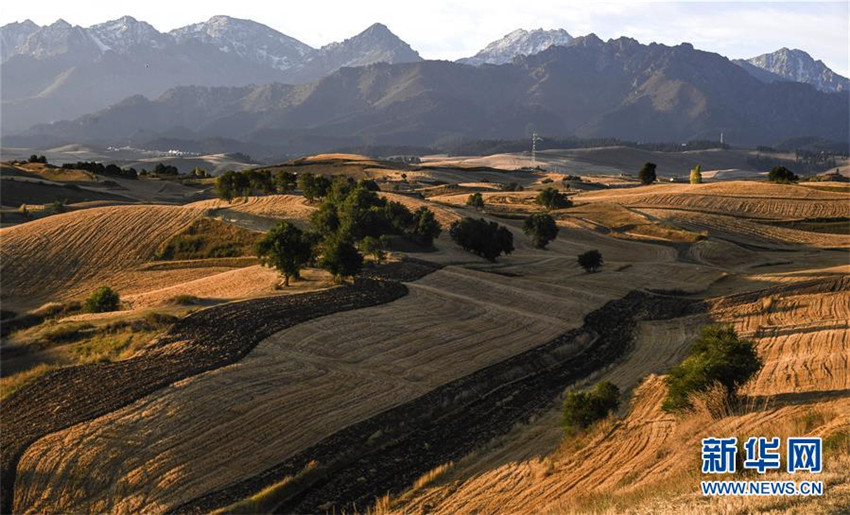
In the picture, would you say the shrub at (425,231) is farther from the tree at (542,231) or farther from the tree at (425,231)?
the tree at (542,231)

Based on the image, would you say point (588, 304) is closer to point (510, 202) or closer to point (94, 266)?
point (94, 266)

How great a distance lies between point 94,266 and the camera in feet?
256

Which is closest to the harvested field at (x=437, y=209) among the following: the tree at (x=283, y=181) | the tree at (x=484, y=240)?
the tree at (x=484, y=240)

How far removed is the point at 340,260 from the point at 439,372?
17544mm

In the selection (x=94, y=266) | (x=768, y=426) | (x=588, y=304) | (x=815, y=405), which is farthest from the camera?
(x=94, y=266)

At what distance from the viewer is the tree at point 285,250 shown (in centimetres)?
5903

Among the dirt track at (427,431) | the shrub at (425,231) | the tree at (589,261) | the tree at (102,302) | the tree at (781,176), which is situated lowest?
the dirt track at (427,431)

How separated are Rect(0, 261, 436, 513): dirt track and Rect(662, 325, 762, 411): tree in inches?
934

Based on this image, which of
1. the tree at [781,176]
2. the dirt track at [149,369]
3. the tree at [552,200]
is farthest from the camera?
the tree at [781,176]

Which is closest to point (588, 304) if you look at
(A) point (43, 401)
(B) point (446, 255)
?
(B) point (446, 255)

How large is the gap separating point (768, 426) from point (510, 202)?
11763 centimetres

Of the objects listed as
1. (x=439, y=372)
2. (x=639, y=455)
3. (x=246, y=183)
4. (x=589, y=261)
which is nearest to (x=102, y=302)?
(x=439, y=372)

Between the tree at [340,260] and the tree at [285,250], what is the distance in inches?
63.3

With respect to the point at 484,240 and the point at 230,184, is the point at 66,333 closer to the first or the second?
the point at 484,240
